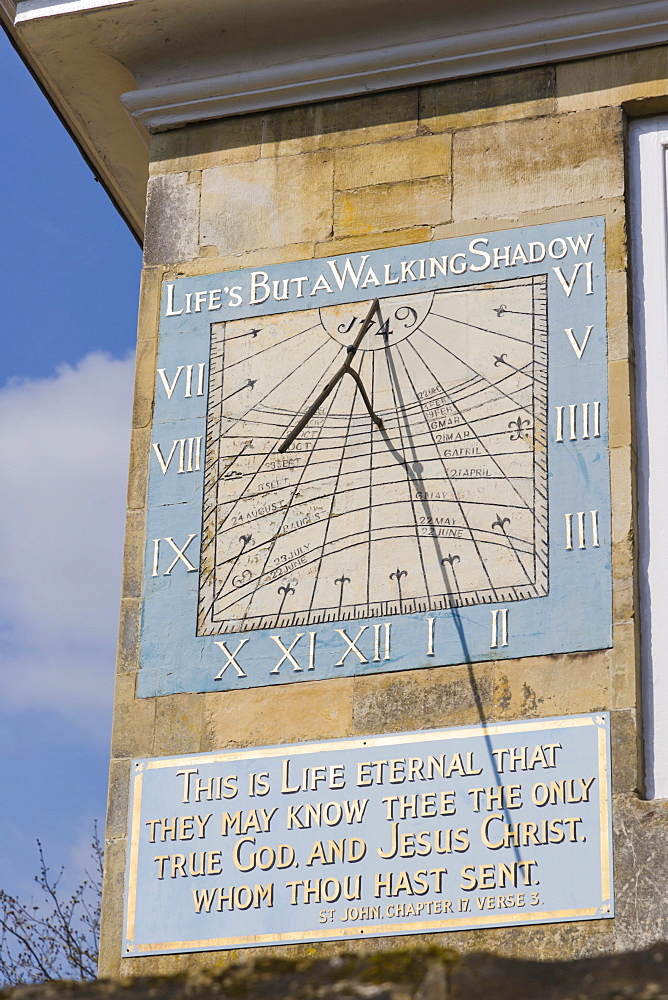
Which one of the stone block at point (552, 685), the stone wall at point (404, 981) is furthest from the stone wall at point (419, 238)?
the stone wall at point (404, 981)

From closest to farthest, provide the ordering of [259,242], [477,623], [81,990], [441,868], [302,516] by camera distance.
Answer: [81,990] < [441,868] < [477,623] < [302,516] < [259,242]

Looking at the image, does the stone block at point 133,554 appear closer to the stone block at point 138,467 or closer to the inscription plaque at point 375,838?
the stone block at point 138,467

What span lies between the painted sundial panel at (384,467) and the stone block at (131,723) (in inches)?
2.4

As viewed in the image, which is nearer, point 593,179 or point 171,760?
point 171,760

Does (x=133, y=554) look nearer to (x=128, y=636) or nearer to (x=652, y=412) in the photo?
(x=128, y=636)

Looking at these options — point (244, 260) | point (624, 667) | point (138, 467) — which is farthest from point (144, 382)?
point (624, 667)

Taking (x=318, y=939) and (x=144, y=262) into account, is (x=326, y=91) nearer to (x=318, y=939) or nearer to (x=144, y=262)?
(x=144, y=262)

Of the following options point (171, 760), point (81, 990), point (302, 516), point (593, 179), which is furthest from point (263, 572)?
point (81, 990)

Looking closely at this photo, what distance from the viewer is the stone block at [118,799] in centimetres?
671

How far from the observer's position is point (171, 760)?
6.76 metres

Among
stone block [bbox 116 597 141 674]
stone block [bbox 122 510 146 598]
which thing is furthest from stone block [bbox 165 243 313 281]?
stone block [bbox 116 597 141 674]

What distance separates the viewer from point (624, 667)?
20.8 feet

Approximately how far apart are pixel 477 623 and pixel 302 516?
85 centimetres

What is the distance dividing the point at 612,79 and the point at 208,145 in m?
1.77
